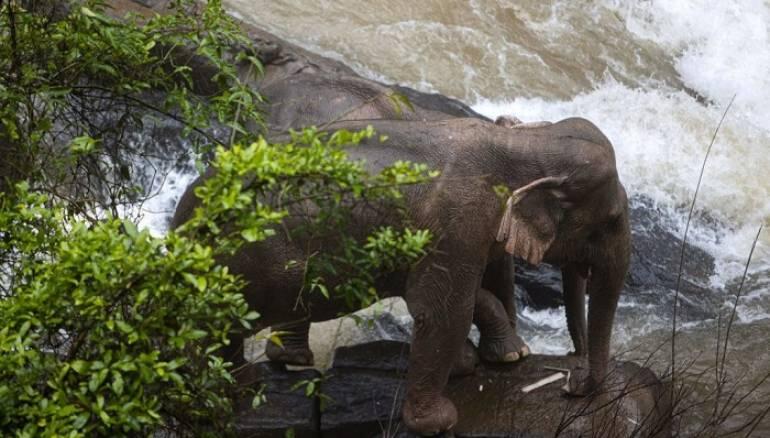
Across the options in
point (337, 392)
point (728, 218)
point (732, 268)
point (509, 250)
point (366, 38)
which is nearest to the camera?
point (509, 250)

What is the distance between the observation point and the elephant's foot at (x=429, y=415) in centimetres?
503

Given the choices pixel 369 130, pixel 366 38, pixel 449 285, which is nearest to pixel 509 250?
pixel 449 285

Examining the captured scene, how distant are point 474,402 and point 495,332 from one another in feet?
1.34

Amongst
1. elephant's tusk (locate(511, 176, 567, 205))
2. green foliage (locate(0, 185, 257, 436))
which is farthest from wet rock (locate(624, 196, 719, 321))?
green foliage (locate(0, 185, 257, 436))

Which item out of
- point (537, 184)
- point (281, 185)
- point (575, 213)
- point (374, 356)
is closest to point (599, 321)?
point (575, 213)

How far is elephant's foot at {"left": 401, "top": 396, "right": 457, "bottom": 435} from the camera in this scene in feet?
16.5

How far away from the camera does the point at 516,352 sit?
18.6 ft

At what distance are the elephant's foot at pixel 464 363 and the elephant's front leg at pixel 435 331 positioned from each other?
39cm

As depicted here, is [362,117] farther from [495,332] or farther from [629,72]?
[629,72]

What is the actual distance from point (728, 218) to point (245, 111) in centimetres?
561

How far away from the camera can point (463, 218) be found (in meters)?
4.68

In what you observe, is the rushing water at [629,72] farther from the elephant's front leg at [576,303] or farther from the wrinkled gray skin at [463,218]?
the wrinkled gray skin at [463,218]

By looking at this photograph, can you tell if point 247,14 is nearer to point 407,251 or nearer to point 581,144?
point 581,144

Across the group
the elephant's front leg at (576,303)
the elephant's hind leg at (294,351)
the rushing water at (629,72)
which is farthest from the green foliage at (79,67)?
the rushing water at (629,72)
